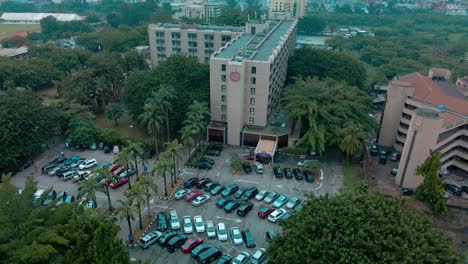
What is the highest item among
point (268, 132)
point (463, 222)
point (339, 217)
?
point (339, 217)

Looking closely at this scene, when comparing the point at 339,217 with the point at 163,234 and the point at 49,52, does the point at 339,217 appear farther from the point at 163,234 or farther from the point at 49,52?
the point at 49,52

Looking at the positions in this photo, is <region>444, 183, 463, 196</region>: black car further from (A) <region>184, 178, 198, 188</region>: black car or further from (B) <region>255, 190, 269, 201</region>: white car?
(A) <region>184, 178, 198, 188</region>: black car

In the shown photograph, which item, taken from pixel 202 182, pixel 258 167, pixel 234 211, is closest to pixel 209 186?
pixel 202 182

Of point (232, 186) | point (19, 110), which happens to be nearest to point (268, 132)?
point (232, 186)

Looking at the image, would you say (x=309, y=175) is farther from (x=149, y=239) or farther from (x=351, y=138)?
(x=149, y=239)

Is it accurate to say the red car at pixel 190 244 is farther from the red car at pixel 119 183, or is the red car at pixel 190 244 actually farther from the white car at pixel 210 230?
the red car at pixel 119 183
